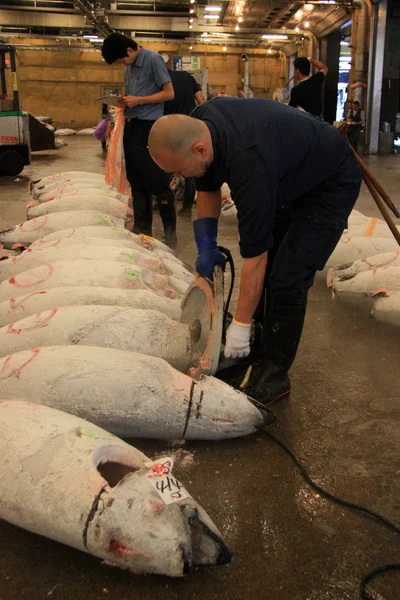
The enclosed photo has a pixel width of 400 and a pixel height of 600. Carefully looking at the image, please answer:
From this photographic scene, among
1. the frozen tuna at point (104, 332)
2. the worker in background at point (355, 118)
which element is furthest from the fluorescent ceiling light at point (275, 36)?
the frozen tuna at point (104, 332)

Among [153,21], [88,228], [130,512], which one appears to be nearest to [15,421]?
[130,512]

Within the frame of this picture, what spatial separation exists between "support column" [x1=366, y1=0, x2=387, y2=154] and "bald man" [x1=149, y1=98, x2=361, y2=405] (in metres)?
12.9

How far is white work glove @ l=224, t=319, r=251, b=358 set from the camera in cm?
243

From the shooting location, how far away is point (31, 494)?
1.69 m

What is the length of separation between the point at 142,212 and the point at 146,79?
1189 millimetres

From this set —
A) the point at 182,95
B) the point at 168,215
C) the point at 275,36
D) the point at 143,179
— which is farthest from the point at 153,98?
the point at 275,36

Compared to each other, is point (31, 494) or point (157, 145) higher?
point (157, 145)

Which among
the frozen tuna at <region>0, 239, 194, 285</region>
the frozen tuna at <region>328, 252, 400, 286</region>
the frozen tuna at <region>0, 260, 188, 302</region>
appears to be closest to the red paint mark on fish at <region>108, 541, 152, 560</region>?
the frozen tuna at <region>0, 260, 188, 302</region>

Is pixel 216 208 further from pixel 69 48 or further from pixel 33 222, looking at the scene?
pixel 69 48

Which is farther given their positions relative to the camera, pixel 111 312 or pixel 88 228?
pixel 88 228

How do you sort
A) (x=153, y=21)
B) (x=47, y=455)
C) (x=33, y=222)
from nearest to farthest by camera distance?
(x=47, y=455) < (x=33, y=222) < (x=153, y=21)

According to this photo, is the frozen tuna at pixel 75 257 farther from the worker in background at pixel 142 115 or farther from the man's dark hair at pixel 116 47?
the man's dark hair at pixel 116 47

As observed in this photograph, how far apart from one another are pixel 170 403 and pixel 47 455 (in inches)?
23.1

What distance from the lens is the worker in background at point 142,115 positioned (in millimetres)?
4703
